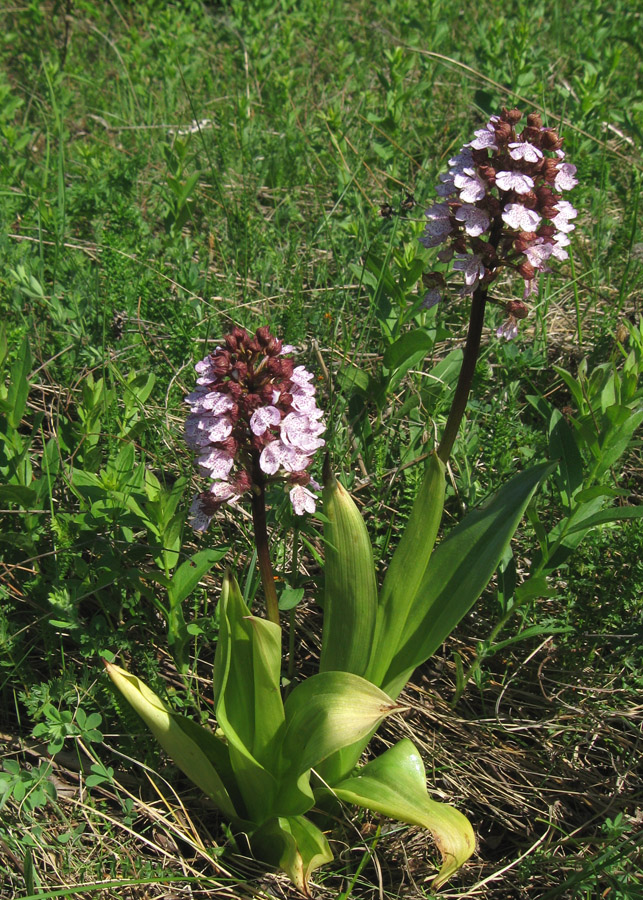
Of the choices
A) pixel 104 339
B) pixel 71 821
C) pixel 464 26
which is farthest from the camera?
pixel 464 26

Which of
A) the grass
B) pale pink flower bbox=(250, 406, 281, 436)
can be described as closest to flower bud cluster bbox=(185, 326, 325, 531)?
pale pink flower bbox=(250, 406, 281, 436)

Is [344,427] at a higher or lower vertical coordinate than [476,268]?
lower

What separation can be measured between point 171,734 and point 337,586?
21.3 inches

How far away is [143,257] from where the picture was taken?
3.46 metres

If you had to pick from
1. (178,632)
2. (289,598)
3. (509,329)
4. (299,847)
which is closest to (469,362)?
(509,329)

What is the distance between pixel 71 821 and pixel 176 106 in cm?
451

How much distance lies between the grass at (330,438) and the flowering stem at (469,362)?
0.48 m

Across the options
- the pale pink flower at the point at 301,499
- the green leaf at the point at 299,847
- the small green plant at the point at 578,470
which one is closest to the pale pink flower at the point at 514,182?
the small green plant at the point at 578,470

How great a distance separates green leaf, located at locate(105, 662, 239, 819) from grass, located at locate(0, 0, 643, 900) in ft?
0.59

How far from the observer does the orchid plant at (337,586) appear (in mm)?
1736

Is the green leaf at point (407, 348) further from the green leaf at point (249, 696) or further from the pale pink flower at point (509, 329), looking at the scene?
the green leaf at point (249, 696)

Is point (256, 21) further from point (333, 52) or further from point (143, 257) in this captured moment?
point (143, 257)

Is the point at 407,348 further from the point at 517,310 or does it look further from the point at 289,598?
the point at 289,598


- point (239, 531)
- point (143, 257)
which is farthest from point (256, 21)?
point (239, 531)
